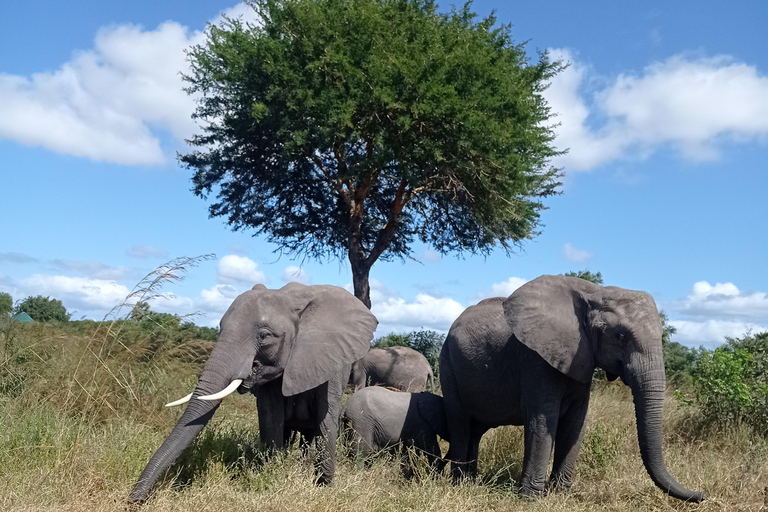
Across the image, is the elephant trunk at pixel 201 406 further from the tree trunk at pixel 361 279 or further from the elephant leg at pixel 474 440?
the tree trunk at pixel 361 279

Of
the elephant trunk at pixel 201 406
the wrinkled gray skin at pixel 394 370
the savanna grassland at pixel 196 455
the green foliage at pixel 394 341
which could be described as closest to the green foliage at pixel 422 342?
the green foliage at pixel 394 341

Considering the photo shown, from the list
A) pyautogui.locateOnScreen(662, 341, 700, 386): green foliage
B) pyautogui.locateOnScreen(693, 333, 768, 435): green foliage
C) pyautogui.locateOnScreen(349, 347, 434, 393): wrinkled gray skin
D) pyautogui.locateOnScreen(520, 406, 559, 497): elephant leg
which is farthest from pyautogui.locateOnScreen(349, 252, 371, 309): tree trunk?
pyautogui.locateOnScreen(520, 406, 559, 497): elephant leg

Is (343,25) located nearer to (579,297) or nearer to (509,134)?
(509,134)

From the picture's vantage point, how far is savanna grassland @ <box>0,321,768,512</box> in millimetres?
6297

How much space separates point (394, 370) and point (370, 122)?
23.2 ft

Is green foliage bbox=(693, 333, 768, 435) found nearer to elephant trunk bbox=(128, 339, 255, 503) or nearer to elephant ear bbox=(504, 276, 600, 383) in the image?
elephant ear bbox=(504, 276, 600, 383)

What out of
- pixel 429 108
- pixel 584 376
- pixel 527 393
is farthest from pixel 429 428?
pixel 429 108

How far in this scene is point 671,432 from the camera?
10391mm

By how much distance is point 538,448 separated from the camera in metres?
7.24

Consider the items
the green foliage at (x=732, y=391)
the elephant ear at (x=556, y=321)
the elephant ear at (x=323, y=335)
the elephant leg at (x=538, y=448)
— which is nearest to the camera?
the elephant ear at (x=323, y=335)

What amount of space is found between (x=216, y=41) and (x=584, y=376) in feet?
56.3

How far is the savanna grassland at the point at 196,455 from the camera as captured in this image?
630 cm

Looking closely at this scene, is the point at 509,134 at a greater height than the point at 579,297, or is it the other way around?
the point at 509,134

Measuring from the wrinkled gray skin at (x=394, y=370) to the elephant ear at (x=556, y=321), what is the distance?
6.98m
